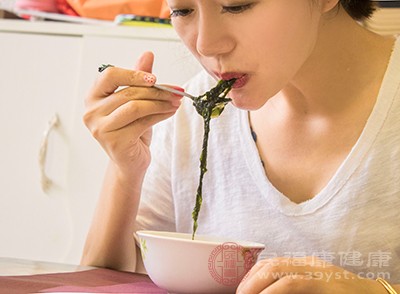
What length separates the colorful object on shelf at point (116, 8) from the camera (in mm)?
2273

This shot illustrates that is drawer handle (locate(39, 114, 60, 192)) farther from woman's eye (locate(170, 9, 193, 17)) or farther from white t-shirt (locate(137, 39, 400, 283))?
woman's eye (locate(170, 9, 193, 17))

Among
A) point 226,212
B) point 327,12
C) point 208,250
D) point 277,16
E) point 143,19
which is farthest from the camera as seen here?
point 143,19

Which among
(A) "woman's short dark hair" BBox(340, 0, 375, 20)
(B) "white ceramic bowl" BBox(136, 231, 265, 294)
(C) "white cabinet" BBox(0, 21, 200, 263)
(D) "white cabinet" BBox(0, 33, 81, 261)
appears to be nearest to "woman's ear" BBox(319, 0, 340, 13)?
(A) "woman's short dark hair" BBox(340, 0, 375, 20)

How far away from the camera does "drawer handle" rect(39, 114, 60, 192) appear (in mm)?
2285

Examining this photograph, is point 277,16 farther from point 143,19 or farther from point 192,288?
point 143,19

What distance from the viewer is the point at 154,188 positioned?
1.46 meters

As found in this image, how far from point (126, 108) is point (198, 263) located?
37 centimetres

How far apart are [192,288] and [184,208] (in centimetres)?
50

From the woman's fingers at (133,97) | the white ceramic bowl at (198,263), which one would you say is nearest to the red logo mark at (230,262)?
the white ceramic bowl at (198,263)

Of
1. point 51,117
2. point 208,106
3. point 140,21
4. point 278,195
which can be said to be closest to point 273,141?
point 278,195

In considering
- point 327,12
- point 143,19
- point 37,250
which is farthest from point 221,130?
point 37,250

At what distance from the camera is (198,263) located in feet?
3.04

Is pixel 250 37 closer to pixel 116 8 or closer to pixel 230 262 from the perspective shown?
pixel 230 262

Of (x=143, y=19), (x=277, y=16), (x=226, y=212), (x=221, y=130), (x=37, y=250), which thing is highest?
(x=143, y=19)
